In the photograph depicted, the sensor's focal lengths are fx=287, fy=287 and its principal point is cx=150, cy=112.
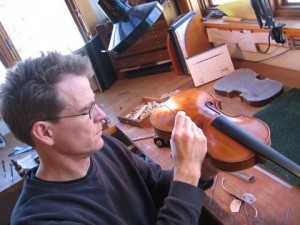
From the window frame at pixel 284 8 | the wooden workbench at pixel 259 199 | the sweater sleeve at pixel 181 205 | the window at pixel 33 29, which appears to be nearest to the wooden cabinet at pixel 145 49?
the window at pixel 33 29

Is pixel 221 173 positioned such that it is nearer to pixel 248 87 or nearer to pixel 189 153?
pixel 189 153

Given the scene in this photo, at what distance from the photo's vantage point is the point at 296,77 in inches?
60.6

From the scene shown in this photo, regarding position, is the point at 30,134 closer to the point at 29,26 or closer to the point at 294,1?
the point at 294,1

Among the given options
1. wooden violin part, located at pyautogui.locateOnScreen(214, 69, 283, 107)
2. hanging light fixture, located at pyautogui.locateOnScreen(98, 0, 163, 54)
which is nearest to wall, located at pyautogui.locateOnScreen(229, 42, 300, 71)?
wooden violin part, located at pyautogui.locateOnScreen(214, 69, 283, 107)

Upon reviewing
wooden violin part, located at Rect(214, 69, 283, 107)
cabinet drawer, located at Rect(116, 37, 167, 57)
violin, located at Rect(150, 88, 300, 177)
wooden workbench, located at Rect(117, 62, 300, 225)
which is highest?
cabinet drawer, located at Rect(116, 37, 167, 57)

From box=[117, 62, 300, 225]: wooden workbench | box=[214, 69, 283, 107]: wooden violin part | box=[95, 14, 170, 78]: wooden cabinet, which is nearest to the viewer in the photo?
box=[117, 62, 300, 225]: wooden workbench

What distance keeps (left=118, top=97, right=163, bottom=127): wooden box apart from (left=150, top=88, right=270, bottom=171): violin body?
373 millimetres

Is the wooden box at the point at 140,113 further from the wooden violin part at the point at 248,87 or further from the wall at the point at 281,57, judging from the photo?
the wall at the point at 281,57

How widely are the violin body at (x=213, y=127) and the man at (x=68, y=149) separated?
7cm

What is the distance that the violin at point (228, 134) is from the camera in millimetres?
854

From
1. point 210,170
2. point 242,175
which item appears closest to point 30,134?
point 210,170

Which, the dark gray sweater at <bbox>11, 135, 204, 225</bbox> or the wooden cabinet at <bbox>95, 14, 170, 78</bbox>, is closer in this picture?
the dark gray sweater at <bbox>11, 135, 204, 225</bbox>

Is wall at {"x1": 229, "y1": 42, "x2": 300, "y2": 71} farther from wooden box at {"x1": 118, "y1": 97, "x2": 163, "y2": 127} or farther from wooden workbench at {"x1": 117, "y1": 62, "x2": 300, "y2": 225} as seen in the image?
wooden workbench at {"x1": 117, "y1": 62, "x2": 300, "y2": 225}

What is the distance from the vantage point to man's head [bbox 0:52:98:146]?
82 centimetres
